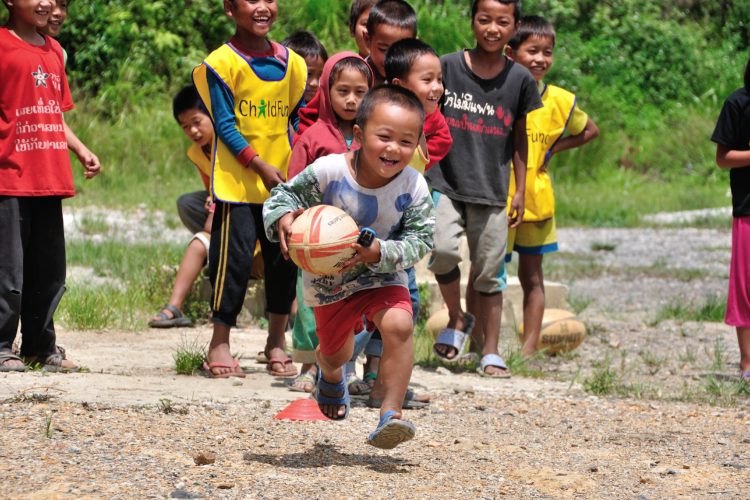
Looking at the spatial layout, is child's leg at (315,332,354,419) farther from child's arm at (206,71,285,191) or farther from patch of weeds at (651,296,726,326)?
patch of weeds at (651,296,726,326)

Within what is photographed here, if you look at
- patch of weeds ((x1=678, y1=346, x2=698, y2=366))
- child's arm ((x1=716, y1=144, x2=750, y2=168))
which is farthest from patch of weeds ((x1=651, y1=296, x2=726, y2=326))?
child's arm ((x1=716, y1=144, x2=750, y2=168))

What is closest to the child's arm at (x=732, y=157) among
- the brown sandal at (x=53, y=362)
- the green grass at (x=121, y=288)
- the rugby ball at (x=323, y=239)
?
the rugby ball at (x=323, y=239)

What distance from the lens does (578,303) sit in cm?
915

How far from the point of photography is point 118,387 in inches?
211

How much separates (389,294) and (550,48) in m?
3.36

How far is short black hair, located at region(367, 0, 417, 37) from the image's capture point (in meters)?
5.73

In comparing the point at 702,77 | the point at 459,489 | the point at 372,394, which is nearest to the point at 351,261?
the point at 459,489

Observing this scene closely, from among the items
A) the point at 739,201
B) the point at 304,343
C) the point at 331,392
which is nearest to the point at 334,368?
the point at 331,392

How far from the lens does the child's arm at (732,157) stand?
262 inches

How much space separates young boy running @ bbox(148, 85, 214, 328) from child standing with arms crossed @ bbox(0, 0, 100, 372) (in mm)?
1757

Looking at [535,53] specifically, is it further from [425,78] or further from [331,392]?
[331,392]

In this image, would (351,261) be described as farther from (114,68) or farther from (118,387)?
(114,68)

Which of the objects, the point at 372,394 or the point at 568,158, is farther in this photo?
the point at 568,158

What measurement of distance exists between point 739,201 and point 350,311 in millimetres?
3123
